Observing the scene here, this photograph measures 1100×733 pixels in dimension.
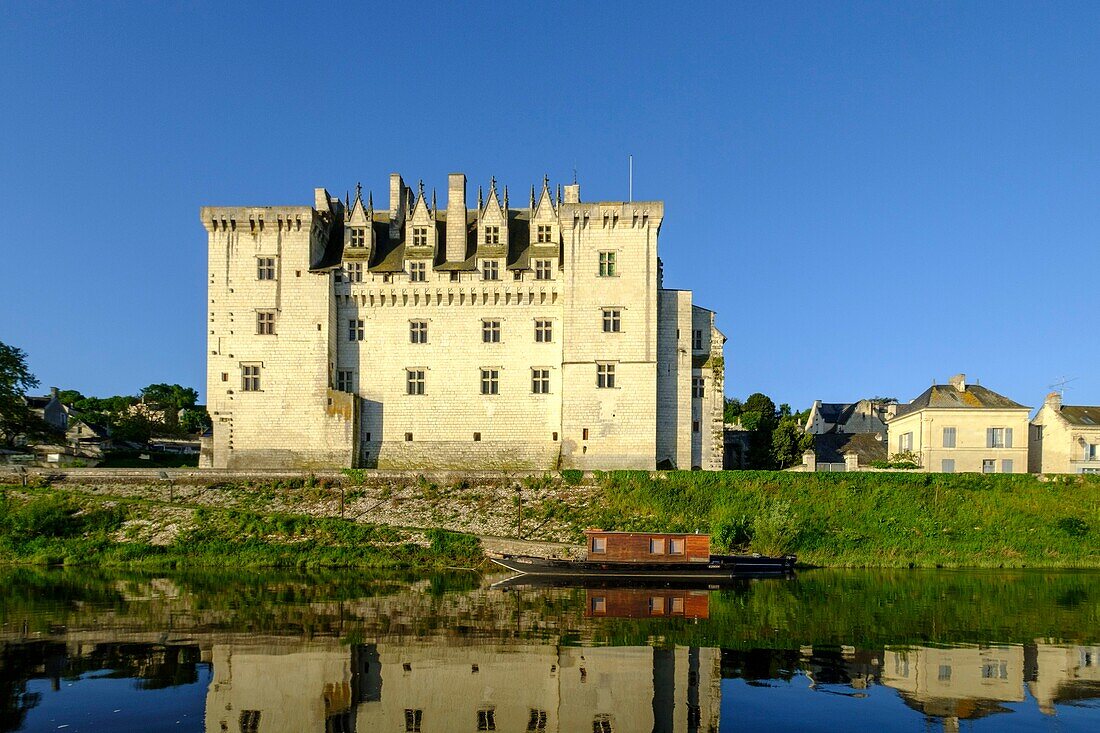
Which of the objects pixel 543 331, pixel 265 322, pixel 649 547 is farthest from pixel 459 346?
pixel 649 547

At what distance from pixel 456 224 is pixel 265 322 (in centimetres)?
1258

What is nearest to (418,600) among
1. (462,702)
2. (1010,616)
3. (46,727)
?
(462,702)

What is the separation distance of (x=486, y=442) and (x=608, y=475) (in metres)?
8.55

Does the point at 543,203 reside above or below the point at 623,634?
above

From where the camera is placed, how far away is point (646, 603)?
1094 inches

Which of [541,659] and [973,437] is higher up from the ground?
[973,437]

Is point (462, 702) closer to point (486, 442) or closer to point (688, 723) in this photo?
point (688, 723)

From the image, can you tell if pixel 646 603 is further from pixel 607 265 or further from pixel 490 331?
pixel 490 331

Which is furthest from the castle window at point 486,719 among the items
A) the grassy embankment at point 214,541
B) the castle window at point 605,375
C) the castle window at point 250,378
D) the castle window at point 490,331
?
the castle window at point 250,378

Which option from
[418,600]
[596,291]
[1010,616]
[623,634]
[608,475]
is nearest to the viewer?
[623,634]

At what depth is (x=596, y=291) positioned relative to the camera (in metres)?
48.8

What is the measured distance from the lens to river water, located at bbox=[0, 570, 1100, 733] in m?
15.3

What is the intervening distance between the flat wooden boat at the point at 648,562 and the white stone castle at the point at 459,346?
44.1ft

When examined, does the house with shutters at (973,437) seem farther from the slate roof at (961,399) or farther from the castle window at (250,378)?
the castle window at (250,378)
